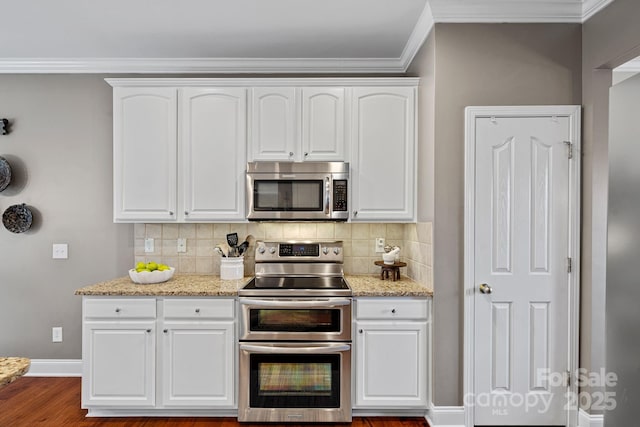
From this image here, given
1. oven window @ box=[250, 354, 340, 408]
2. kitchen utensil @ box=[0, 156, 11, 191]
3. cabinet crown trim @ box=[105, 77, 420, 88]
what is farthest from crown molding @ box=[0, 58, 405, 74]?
oven window @ box=[250, 354, 340, 408]

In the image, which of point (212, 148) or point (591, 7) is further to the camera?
point (212, 148)

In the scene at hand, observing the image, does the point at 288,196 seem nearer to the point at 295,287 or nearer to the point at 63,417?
the point at 295,287

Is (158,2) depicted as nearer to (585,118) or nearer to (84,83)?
(84,83)

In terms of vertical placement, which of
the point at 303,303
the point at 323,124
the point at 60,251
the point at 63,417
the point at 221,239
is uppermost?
the point at 323,124

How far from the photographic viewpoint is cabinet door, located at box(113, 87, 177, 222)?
3.03 m

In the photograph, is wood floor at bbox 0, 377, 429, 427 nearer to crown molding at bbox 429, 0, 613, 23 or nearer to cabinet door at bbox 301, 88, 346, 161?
cabinet door at bbox 301, 88, 346, 161

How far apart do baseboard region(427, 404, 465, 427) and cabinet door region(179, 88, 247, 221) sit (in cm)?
188

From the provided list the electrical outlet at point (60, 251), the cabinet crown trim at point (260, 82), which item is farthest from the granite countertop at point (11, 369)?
the electrical outlet at point (60, 251)

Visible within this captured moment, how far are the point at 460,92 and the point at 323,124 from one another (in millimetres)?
962

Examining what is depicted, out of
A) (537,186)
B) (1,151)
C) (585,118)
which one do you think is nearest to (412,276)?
(537,186)

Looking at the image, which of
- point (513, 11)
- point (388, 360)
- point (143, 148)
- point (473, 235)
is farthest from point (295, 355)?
point (513, 11)

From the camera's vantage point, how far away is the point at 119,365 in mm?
2719

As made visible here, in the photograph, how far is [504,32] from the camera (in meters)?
2.61

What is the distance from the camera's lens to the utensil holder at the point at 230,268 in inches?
125
